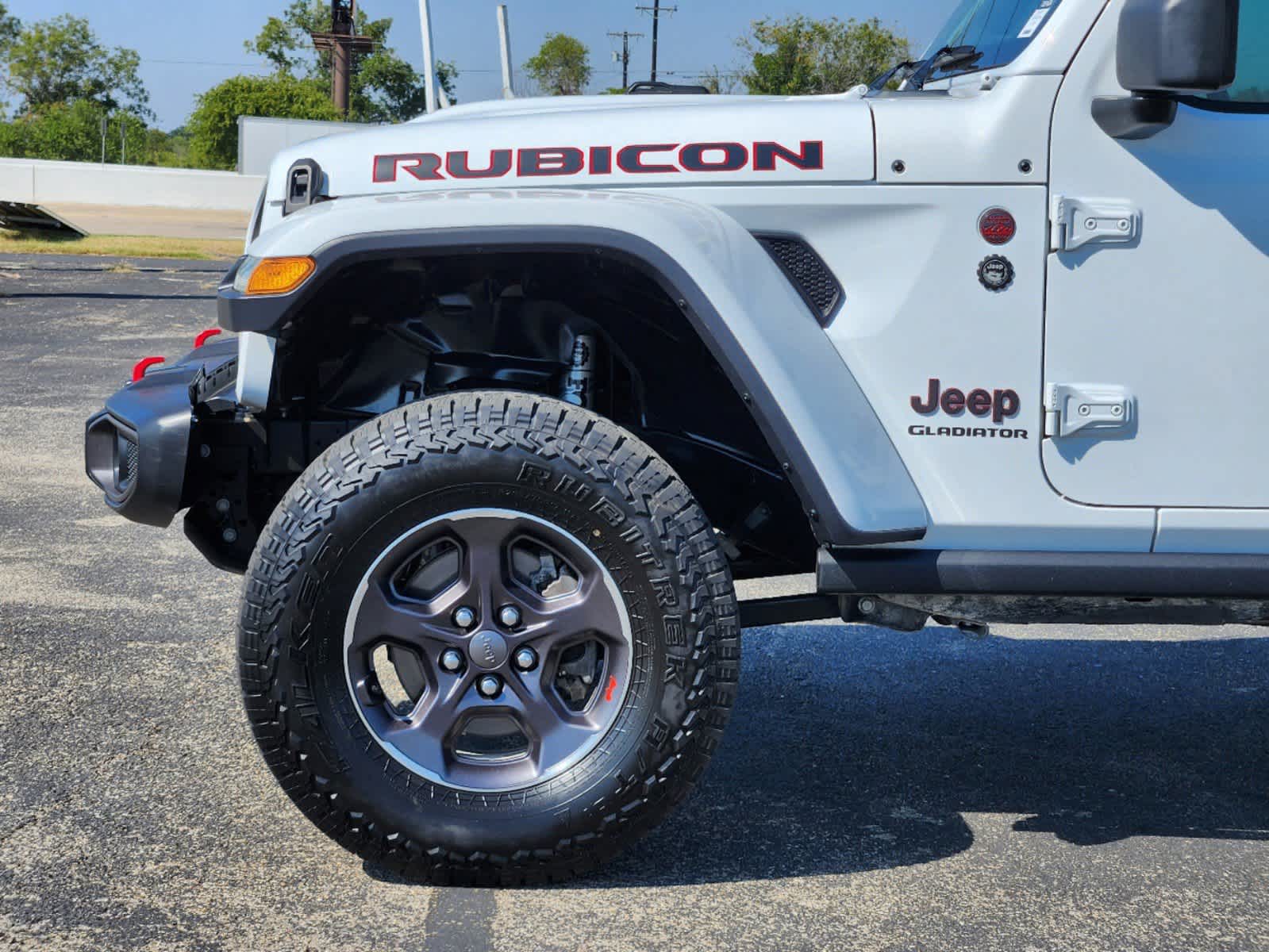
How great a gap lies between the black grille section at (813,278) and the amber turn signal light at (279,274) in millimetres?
932

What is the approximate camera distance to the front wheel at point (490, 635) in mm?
2764

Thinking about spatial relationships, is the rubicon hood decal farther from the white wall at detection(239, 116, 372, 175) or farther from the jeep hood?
the white wall at detection(239, 116, 372, 175)

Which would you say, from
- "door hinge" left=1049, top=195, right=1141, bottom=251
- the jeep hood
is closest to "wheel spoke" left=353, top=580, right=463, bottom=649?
the jeep hood

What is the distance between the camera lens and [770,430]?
2.73 metres

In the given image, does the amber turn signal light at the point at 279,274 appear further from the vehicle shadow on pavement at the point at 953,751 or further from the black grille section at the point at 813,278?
the vehicle shadow on pavement at the point at 953,751

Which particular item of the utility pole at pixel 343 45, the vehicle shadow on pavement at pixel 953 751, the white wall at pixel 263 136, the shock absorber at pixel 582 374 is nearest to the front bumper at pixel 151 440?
the shock absorber at pixel 582 374

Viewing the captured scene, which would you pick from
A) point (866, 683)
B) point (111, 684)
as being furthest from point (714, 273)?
point (111, 684)

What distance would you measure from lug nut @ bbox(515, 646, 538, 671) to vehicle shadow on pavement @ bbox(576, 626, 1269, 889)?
19.2 inches

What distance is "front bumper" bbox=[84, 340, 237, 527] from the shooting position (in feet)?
10.3

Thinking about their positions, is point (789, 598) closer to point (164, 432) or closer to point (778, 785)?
point (778, 785)

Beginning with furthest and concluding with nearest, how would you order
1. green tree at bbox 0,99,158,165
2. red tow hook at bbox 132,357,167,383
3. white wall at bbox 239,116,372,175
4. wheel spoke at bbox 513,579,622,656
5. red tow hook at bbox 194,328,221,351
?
green tree at bbox 0,99,158,165, white wall at bbox 239,116,372,175, red tow hook at bbox 194,328,221,351, red tow hook at bbox 132,357,167,383, wheel spoke at bbox 513,579,622,656

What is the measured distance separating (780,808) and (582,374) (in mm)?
1147

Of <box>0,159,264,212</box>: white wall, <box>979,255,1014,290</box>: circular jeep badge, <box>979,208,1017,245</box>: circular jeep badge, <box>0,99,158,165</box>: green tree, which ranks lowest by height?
<box>979,255,1014,290</box>: circular jeep badge

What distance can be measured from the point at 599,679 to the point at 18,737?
1.68 m
